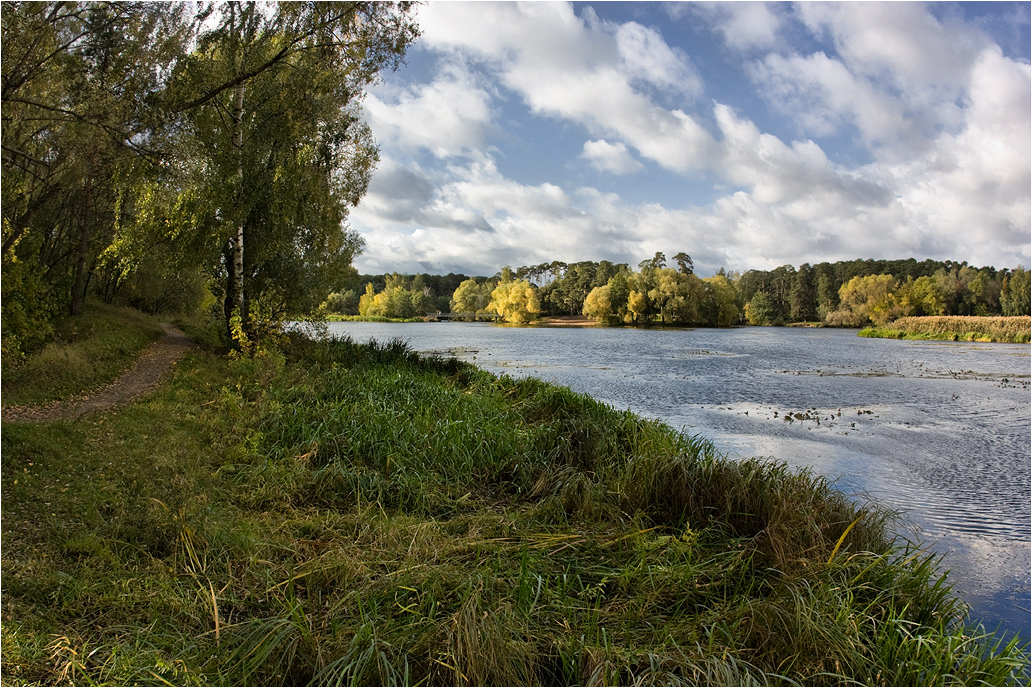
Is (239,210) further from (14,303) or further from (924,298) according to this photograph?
(924,298)

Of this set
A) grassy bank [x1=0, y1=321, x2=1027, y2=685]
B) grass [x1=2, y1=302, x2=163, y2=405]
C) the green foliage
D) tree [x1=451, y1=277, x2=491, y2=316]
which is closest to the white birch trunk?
grass [x1=2, y1=302, x2=163, y2=405]

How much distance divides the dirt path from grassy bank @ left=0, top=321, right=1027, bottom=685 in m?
0.75

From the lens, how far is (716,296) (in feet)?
261

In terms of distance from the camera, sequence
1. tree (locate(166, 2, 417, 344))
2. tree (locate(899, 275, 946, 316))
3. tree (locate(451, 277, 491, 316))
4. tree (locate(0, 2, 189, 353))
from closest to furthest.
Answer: tree (locate(0, 2, 189, 353)) < tree (locate(166, 2, 417, 344)) < tree (locate(899, 275, 946, 316)) < tree (locate(451, 277, 491, 316))

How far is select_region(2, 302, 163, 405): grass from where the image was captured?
30.5 feet

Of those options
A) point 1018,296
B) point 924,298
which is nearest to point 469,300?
point 924,298

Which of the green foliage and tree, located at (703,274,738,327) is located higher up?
tree, located at (703,274,738,327)

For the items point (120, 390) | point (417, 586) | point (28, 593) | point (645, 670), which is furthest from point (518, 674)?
point (120, 390)

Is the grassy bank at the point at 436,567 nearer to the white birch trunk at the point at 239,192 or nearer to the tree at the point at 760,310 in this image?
the white birch trunk at the point at 239,192

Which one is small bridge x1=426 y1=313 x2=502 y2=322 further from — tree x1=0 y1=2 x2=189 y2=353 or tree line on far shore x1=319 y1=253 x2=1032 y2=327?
tree x1=0 y1=2 x2=189 y2=353

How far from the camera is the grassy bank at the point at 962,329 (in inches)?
1950

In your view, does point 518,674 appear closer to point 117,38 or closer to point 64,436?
point 64,436

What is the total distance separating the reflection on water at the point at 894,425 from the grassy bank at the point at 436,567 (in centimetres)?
105

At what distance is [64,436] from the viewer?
24.3 feet
